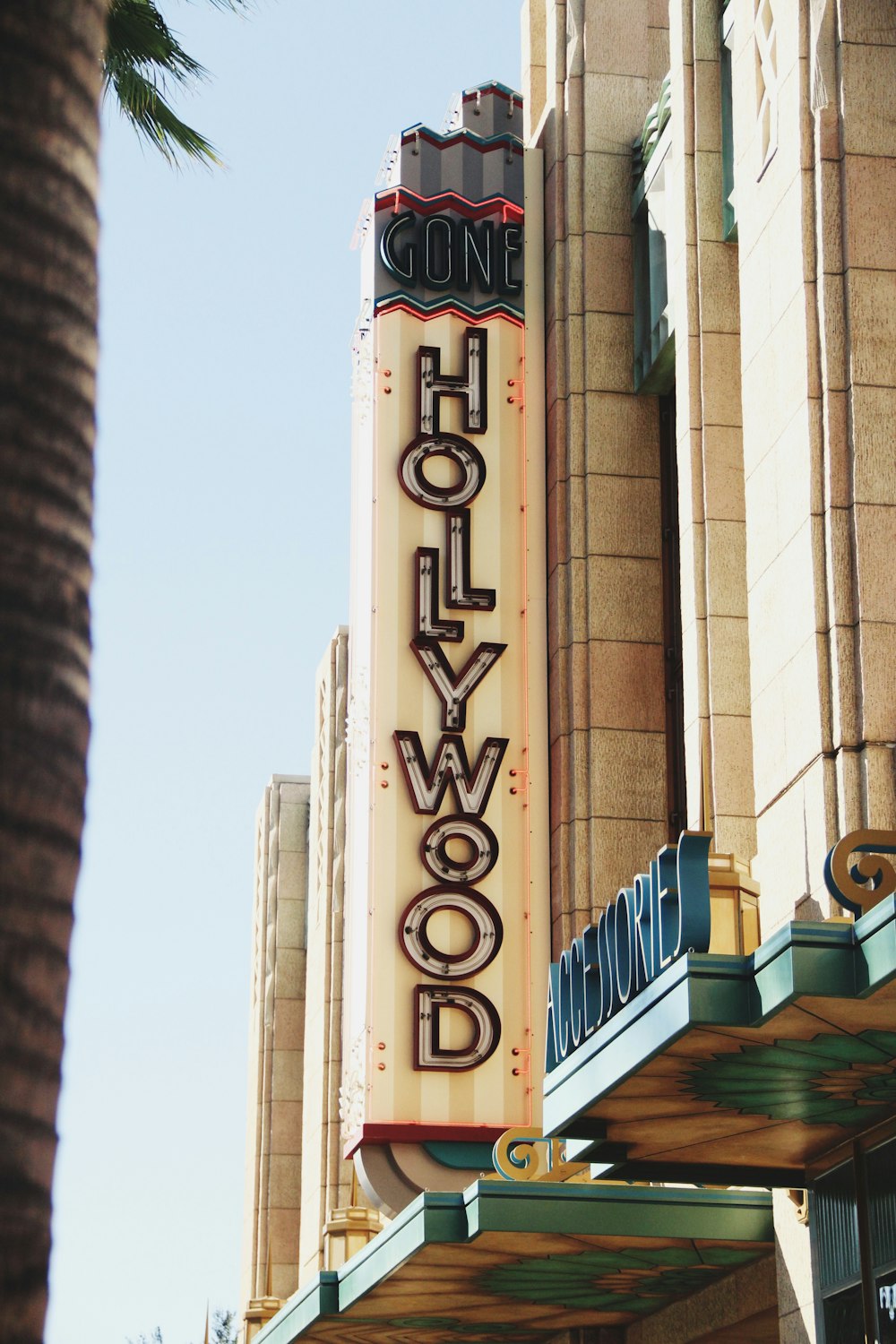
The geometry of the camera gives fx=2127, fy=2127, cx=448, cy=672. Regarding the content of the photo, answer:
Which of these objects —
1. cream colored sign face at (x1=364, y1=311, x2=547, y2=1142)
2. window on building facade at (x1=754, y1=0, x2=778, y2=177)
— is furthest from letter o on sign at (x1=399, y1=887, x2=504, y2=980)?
window on building facade at (x1=754, y1=0, x2=778, y2=177)

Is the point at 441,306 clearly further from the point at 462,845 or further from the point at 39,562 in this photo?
the point at 39,562

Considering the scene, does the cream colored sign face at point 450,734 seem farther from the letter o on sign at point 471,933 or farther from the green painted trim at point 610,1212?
the green painted trim at point 610,1212

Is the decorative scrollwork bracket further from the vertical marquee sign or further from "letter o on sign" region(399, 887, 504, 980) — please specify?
"letter o on sign" region(399, 887, 504, 980)

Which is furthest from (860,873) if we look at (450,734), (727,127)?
(727,127)

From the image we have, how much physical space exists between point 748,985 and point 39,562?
789cm

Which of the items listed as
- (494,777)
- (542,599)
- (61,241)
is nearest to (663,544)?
(542,599)

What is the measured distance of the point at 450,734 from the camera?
815 inches

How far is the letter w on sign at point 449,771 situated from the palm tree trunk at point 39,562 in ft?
52.4

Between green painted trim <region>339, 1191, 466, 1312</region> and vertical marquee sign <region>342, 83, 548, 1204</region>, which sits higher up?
vertical marquee sign <region>342, 83, 548, 1204</region>

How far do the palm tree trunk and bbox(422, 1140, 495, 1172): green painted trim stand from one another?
51.4 feet

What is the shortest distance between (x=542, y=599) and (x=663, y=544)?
1.45 metres

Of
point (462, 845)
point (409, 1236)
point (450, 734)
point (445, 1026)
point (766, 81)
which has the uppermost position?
point (766, 81)

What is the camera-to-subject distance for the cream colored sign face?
19.7 m

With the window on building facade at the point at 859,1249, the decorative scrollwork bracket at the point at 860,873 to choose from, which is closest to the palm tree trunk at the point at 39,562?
the decorative scrollwork bracket at the point at 860,873
